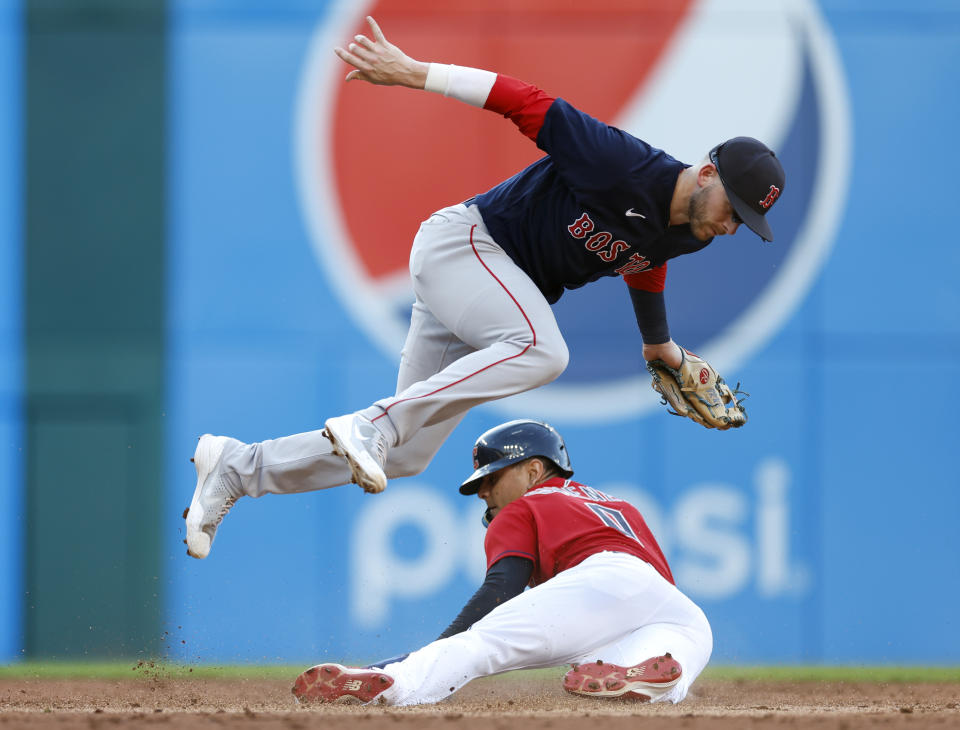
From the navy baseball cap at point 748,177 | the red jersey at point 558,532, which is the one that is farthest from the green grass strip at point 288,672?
the navy baseball cap at point 748,177

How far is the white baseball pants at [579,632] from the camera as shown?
3834 millimetres

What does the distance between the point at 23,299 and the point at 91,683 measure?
2526 millimetres

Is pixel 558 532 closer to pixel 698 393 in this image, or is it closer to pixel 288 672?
pixel 698 393

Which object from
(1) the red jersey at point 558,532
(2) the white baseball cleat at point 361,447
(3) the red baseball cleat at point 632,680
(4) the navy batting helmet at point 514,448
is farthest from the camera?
(4) the navy batting helmet at point 514,448

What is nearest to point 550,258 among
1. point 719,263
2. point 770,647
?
point 719,263

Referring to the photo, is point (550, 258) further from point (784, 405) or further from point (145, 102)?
point (145, 102)

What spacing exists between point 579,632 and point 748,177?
1.64m

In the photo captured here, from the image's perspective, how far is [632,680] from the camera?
154 inches

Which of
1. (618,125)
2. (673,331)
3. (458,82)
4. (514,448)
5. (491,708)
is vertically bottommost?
(491,708)

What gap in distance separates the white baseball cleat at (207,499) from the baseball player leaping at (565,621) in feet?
1.85

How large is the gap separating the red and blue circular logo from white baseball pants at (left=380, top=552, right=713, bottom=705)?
3.09m

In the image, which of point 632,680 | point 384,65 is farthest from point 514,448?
point 384,65

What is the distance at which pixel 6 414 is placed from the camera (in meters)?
7.16

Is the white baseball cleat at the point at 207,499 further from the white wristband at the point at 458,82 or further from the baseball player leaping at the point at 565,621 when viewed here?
the white wristband at the point at 458,82
